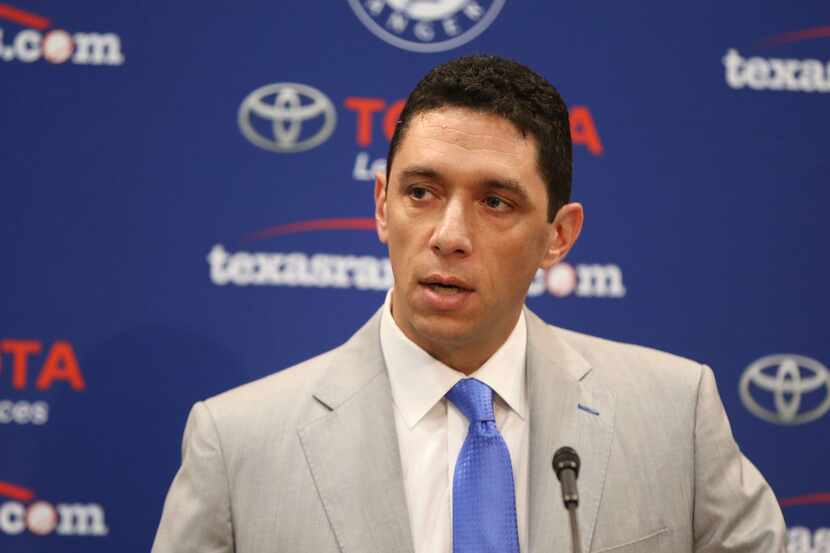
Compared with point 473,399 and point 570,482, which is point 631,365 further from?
point 570,482

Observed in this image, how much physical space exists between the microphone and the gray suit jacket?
0.36 meters

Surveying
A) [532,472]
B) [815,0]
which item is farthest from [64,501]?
[815,0]

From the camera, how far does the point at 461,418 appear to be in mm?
2240

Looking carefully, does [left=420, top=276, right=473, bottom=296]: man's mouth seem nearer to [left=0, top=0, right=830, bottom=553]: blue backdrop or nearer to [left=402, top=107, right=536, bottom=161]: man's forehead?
[left=402, top=107, right=536, bottom=161]: man's forehead

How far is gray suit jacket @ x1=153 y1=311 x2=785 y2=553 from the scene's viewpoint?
212cm

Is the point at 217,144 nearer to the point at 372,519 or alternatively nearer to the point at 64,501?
the point at 64,501

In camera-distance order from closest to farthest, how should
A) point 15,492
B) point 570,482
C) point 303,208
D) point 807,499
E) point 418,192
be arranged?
point 570,482 < point 418,192 < point 15,492 < point 303,208 < point 807,499

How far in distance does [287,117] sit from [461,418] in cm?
127

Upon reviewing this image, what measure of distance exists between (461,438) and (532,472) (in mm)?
163

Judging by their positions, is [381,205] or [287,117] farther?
[287,117]

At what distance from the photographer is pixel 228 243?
3.09 meters

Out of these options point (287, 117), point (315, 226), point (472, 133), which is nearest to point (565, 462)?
point (472, 133)

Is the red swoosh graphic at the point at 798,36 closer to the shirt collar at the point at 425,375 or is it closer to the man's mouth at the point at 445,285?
the shirt collar at the point at 425,375

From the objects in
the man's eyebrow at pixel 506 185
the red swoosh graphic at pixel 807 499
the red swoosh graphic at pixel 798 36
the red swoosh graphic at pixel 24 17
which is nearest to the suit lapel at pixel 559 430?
the man's eyebrow at pixel 506 185
